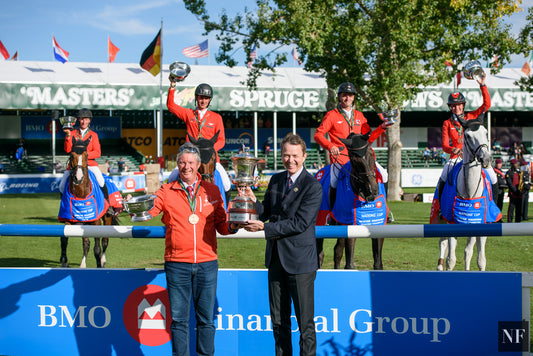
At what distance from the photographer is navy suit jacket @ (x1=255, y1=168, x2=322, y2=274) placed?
4039 mm

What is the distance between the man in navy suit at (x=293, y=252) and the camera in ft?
13.3

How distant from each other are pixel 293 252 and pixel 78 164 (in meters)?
5.47

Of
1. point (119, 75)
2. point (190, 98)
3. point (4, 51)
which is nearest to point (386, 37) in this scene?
point (190, 98)

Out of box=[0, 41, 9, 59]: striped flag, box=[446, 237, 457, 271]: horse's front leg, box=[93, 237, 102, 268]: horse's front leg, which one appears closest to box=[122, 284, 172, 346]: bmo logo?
box=[93, 237, 102, 268]: horse's front leg

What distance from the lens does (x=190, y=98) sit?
106 feet

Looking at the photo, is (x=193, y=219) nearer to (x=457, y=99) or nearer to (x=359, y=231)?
(x=359, y=231)

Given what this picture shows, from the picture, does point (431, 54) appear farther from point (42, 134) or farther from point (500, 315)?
point (42, 134)

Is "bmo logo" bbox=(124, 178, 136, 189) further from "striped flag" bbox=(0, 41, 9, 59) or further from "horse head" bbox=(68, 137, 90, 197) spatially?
"striped flag" bbox=(0, 41, 9, 59)

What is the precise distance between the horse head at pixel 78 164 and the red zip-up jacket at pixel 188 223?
4.60 metres

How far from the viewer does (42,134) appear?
3859 centimetres

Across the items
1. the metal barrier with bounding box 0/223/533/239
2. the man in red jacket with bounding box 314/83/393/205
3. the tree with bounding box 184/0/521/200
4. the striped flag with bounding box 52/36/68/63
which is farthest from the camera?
the striped flag with bounding box 52/36/68/63

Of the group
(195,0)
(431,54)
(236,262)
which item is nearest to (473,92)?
(431,54)

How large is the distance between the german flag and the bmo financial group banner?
23.6 meters

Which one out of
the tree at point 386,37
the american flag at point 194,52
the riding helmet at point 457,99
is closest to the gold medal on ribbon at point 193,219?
the riding helmet at point 457,99
